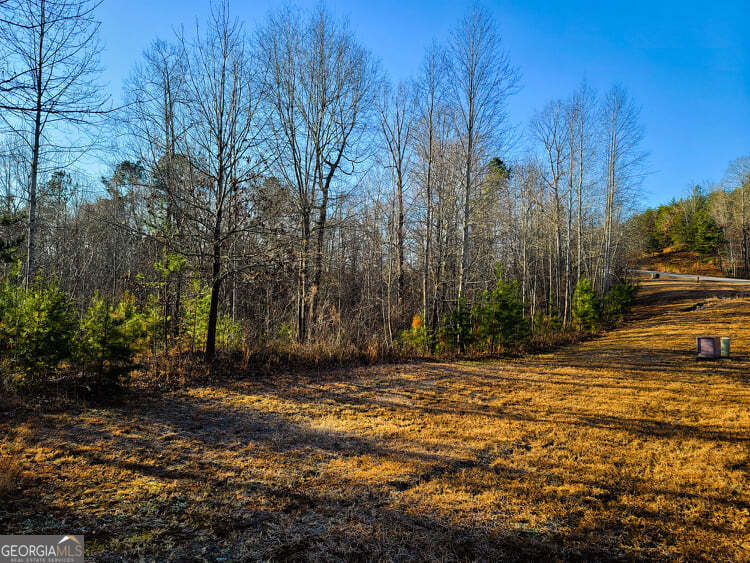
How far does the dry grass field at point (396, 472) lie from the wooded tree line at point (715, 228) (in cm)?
3175

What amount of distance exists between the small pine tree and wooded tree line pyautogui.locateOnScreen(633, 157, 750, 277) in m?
20.6

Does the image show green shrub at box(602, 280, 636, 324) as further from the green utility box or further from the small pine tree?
the green utility box

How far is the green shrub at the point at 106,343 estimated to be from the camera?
568 centimetres

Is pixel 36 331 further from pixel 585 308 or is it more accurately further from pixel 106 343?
pixel 585 308

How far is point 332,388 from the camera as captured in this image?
6.94 metres

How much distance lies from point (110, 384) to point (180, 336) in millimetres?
1927

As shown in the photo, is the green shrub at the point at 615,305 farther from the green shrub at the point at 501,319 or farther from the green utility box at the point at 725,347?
the green shrub at the point at 501,319

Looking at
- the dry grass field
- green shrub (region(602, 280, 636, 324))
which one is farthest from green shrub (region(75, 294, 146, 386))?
green shrub (region(602, 280, 636, 324))

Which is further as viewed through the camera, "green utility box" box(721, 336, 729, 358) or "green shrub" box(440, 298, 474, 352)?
"green shrub" box(440, 298, 474, 352)

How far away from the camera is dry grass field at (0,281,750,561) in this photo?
2498 mm

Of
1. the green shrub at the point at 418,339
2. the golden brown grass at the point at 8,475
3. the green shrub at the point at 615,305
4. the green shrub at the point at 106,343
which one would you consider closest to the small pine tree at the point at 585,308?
the green shrub at the point at 615,305

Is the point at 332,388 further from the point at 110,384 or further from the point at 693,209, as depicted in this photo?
the point at 693,209

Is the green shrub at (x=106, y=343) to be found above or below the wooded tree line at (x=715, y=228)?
below

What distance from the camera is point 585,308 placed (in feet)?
46.8
